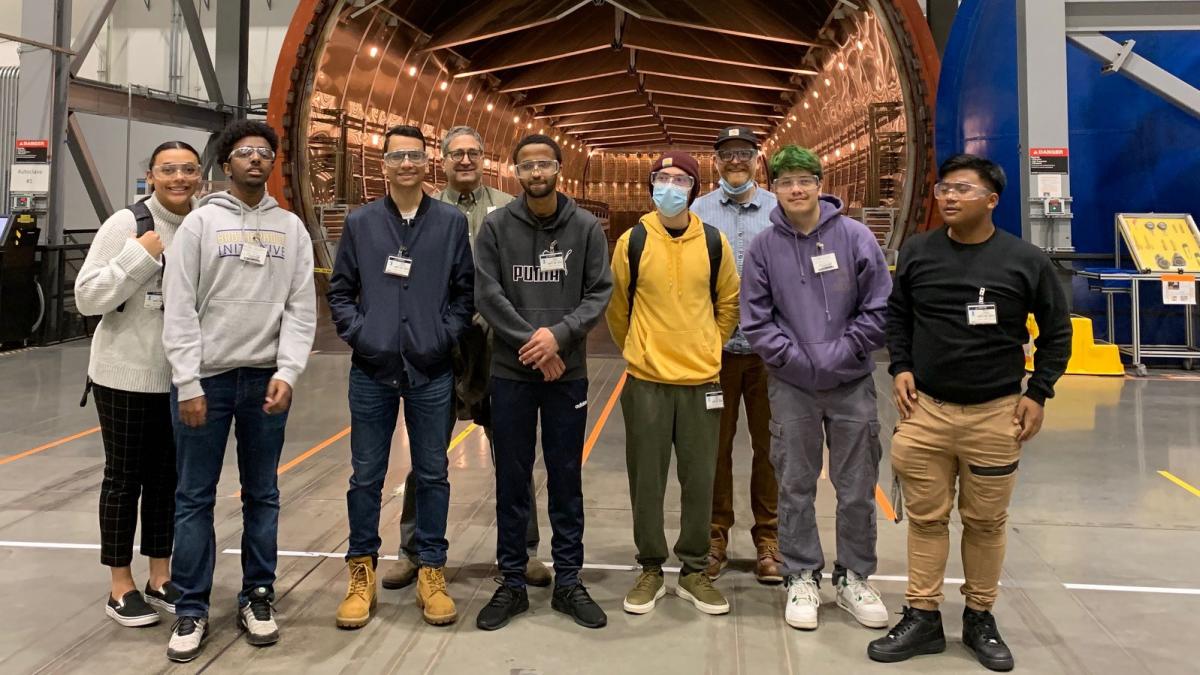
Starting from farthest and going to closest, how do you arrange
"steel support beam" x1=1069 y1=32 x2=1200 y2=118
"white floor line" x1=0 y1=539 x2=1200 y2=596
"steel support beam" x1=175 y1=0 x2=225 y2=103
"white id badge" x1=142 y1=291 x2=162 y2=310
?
"steel support beam" x1=175 y1=0 x2=225 y2=103 → "steel support beam" x1=1069 y1=32 x2=1200 y2=118 → "white floor line" x1=0 y1=539 x2=1200 y2=596 → "white id badge" x1=142 y1=291 x2=162 y2=310

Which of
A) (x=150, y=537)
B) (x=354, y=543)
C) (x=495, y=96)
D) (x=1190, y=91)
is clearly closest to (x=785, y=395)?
(x=354, y=543)

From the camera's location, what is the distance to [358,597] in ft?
9.66

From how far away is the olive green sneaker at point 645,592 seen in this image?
9.95ft

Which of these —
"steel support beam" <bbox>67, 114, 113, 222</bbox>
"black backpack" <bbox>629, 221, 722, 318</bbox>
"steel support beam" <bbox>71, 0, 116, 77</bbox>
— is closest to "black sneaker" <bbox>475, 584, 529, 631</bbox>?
"black backpack" <bbox>629, 221, 722, 318</bbox>

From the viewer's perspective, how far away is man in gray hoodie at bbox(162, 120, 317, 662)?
2674mm

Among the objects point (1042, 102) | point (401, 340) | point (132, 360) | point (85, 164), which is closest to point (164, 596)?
point (132, 360)

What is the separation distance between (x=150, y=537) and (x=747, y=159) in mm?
2738

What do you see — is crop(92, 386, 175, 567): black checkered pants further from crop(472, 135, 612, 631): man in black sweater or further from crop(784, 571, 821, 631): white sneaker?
crop(784, 571, 821, 631): white sneaker

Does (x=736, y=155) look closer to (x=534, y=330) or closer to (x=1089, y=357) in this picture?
(x=534, y=330)

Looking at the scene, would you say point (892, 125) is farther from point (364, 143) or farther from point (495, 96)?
point (495, 96)

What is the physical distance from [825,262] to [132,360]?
2.46 meters

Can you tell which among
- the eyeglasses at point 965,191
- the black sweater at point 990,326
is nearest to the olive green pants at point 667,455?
the black sweater at point 990,326

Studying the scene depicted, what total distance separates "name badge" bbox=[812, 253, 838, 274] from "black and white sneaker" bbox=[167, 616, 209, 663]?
2.47 meters

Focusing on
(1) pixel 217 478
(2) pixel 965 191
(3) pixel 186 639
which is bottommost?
(3) pixel 186 639
